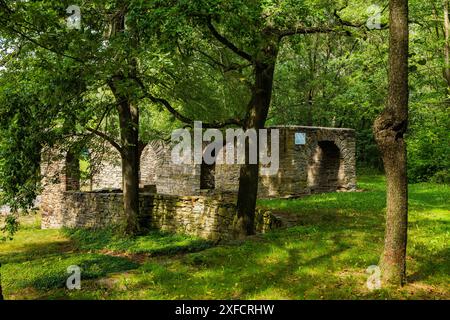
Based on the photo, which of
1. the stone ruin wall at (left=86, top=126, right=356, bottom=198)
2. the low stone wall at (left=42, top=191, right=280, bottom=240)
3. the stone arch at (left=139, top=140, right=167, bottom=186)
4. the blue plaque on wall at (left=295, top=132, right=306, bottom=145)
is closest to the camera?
the low stone wall at (left=42, top=191, right=280, bottom=240)

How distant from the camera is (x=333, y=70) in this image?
2973 centimetres

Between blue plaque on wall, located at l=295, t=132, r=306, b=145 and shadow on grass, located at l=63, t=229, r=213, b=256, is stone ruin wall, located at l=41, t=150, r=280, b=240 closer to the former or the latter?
shadow on grass, located at l=63, t=229, r=213, b=256

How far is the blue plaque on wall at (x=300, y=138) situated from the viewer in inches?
719

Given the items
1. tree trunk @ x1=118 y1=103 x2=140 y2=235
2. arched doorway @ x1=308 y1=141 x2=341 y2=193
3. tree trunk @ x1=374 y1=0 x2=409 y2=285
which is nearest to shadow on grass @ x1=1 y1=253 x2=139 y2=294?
tree trunk @ x1=118 y1=103 x2=140 y2=235

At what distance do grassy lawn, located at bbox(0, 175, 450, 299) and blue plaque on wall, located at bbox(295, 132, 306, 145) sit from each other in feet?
16.1

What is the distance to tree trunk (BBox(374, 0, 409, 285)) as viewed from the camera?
19.1 feet

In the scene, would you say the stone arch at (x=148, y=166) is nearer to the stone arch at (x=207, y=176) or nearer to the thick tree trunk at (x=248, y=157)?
the stone arch at (x=207, y=176)

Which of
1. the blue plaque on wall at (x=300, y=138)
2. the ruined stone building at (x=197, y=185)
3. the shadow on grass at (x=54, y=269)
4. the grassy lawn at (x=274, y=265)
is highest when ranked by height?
the blue plaque on wall at (x=300, y=138)

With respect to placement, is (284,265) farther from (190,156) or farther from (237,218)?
(190,156)

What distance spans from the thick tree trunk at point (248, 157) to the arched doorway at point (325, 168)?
10.4 metres

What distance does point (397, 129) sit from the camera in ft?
19.1

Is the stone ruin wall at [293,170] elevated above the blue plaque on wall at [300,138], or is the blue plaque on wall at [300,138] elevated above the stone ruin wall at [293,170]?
the blue plaque on wall at [300,138]

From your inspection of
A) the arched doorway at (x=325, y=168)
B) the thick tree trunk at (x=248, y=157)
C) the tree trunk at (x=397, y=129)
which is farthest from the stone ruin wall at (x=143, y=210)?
the arched doorway at (x=325, y=168)

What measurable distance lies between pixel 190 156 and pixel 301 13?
41.6 feet
